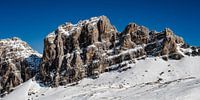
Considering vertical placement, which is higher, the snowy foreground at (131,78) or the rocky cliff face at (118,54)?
the rocky cliff face at (118,54)

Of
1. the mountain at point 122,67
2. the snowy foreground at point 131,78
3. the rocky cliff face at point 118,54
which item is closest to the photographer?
the snowy foreground at point 131,78

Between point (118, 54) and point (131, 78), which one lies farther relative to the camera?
point (118, 54)

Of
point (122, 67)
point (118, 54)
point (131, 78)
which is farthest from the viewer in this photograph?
point (118, 54)

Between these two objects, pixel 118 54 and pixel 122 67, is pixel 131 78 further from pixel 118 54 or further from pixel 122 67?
pixel 118 54

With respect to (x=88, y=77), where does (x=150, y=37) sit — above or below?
above

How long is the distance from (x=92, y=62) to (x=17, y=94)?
3601cm

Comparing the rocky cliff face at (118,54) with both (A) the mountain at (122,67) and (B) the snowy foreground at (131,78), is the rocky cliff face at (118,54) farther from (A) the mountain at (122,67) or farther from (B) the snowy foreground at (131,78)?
(B) the snowy foreground at (131,78)

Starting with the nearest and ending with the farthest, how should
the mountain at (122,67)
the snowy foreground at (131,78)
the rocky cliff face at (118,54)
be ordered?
the snowy foreground at (131,78)
the mountain at (122,67)
the rocky cliff face at (118,54)

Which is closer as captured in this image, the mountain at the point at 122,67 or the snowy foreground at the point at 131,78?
the snowy foreground at the point at 131,78

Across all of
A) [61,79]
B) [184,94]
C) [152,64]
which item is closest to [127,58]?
[152,64]

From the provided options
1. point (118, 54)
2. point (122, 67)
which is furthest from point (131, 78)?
point (118, 54)

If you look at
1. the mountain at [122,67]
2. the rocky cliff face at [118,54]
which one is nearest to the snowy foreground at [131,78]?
the mountain at [122,67]

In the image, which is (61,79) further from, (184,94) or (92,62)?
(184,94)

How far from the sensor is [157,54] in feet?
601
